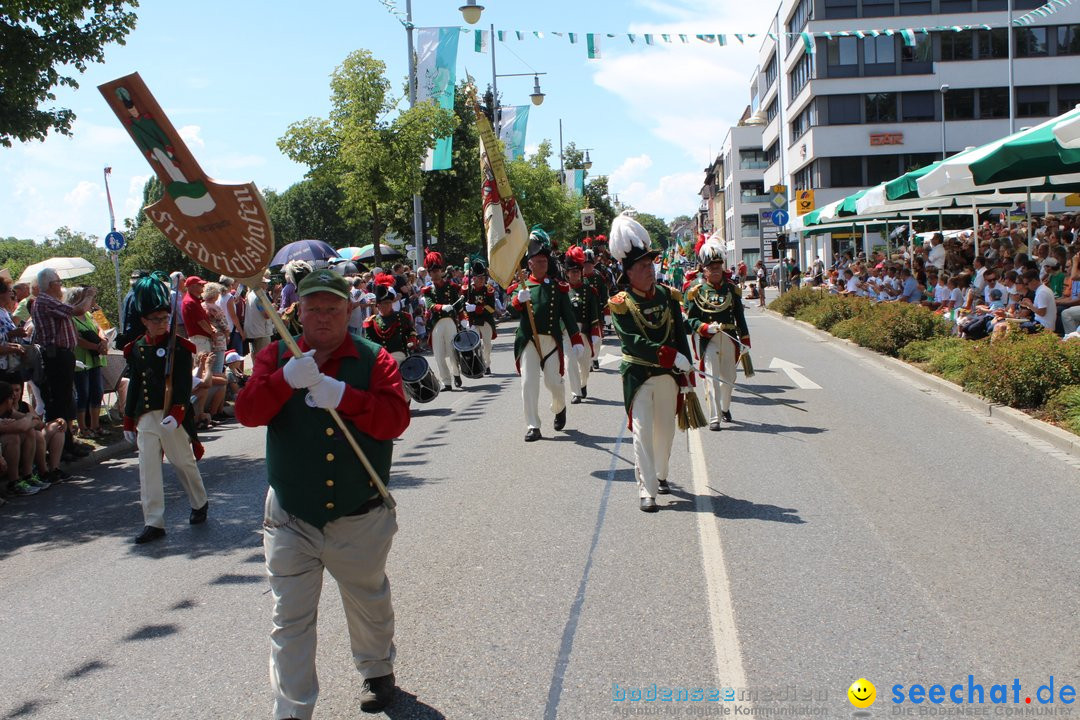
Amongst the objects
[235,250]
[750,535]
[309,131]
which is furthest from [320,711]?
[309,131]

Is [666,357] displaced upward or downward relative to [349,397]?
downward

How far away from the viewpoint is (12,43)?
10461mm

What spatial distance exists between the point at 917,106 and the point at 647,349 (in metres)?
54.0

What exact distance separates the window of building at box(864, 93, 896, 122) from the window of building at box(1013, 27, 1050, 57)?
21.8 feet

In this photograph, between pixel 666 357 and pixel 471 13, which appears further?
pixel 471 13

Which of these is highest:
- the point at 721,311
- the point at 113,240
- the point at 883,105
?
the point at 883,105

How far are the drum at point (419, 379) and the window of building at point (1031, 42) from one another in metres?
52.9

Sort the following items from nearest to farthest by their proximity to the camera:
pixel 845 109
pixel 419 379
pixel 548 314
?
1. pixel 419 379
2. pixel 548 314
3. pixel 845 109

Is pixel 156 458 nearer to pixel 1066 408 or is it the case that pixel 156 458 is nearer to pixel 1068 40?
pixel 1066 408

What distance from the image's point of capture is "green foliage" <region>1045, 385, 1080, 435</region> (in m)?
9.36

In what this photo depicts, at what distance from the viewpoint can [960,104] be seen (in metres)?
54.9

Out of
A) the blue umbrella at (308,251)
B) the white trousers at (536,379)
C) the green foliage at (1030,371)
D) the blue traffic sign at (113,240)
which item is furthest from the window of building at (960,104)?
the white trousers at (536,379)

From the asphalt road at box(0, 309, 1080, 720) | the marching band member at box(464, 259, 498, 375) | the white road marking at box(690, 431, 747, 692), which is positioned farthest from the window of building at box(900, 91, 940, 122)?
the white road marking at box(690, 431, 747, 692)

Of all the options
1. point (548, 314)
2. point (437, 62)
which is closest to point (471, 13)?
point (437, 62)
